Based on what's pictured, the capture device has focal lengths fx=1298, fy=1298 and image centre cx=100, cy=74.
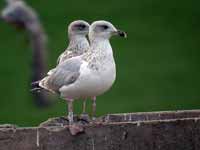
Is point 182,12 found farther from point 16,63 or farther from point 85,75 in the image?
point 85,75

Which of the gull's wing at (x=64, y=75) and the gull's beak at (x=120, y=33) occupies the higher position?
the gull's beak at (x=120, y=33)

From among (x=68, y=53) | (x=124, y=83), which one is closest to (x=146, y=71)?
(x=124, y=83)

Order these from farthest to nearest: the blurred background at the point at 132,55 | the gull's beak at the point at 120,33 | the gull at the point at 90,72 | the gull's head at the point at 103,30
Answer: the blurred background at the point at 132,55
the gull's head at the point at 103,30
the gull's beak at the point at 120,33
the gull at the point at 90,72

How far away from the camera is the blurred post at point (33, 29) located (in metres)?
19.6

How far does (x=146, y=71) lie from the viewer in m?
21.3

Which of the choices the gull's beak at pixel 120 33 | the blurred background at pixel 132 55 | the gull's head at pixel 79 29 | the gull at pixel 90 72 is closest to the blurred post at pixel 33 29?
the blurred background at pixel 132 55

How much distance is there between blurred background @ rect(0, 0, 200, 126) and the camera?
2022 cm

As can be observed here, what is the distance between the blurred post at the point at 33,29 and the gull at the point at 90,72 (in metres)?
8.85

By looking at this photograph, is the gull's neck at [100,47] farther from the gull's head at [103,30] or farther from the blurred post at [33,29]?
the blurred post at [33,29]

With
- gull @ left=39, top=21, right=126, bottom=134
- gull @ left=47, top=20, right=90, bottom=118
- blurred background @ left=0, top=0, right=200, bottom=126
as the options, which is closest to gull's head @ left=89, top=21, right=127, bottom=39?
gull @ left=39, top=21, right=126, bottom=134

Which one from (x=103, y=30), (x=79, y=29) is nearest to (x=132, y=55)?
(x=79, y=29)

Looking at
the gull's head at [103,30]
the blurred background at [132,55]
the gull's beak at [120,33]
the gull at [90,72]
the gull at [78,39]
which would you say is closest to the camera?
the gull at [90,72]

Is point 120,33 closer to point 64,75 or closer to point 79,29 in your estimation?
point 64,75

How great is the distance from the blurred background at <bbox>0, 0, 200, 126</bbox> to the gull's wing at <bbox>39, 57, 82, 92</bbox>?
8281 millimetres
